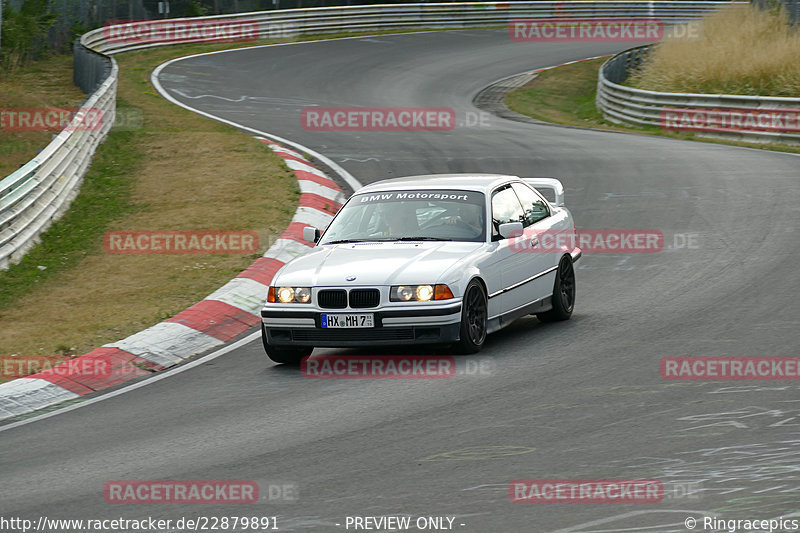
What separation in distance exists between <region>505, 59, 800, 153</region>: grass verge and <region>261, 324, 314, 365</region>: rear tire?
17.6 metres

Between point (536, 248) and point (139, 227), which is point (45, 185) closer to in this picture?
point (139, 227)

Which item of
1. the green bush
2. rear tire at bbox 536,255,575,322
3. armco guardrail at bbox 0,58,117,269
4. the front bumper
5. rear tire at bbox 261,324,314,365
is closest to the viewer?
the front bumper

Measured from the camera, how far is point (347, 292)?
8992mm

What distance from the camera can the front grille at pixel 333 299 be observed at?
9.01m

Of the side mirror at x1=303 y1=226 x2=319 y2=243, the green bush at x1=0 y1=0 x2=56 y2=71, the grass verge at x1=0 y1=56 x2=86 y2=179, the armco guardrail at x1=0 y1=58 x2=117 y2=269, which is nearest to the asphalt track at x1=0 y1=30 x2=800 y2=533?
the side mirror at x1=303 y1=226 x2=319 y2=243

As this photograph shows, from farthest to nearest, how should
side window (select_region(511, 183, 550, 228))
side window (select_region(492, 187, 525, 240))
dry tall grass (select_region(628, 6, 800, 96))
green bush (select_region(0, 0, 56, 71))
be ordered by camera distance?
green bush (select_region(0, 0, 56, 71)), dry tall grass (select_region(628, 6, 800, 96)), side window (select_region(511, 183, 550, 228)), side window (select_region(492, 187, 525, 240))

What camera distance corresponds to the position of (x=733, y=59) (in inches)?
1180

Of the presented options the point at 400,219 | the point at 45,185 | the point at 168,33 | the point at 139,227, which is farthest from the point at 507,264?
the point at 168,33

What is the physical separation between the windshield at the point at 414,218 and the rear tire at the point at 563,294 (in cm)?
121

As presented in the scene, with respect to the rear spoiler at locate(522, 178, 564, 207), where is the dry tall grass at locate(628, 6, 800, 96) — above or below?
below

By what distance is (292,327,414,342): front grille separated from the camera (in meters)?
8.90

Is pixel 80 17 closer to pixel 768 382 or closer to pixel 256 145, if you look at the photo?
pixel 256 145

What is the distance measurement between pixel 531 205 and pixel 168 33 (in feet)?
114

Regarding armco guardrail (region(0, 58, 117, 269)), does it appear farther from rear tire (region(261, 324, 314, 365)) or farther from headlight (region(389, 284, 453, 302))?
headlight (region(389, 284, 453, 302))
